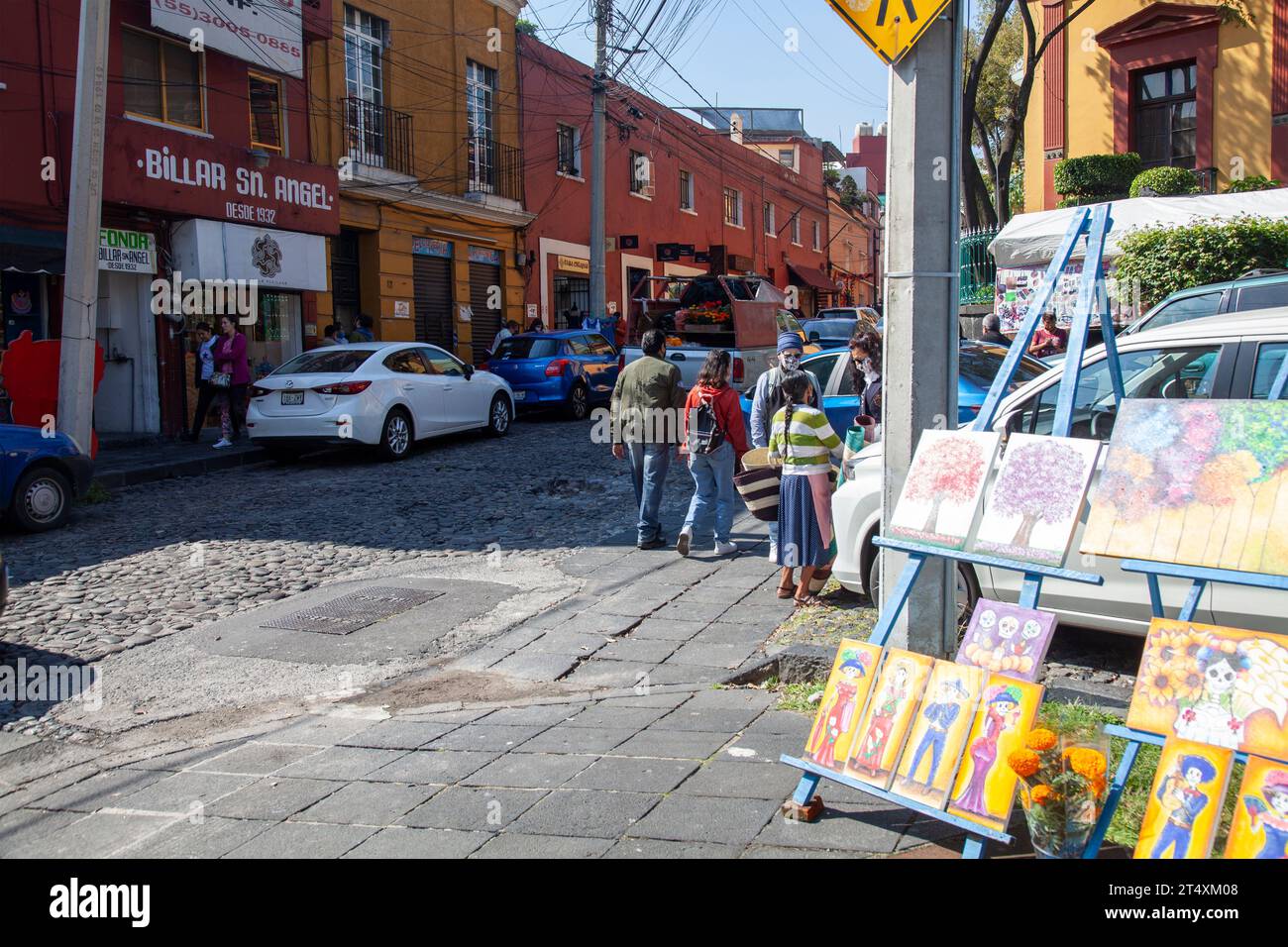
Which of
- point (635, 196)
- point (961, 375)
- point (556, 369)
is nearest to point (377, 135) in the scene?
point (556, 369)

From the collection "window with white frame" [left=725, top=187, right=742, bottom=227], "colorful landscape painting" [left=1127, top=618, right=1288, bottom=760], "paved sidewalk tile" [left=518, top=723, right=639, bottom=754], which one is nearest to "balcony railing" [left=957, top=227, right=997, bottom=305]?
"window with white frame" [left=725, top=187, right=742, bottom=227]

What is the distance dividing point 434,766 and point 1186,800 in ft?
9.42

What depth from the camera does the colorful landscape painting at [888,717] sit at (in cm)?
354

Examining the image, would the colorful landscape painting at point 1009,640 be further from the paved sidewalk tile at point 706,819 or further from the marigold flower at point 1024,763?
Result: the paved sidewalk tile at point 706,819

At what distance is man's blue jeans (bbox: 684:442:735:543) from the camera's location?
28.0ft

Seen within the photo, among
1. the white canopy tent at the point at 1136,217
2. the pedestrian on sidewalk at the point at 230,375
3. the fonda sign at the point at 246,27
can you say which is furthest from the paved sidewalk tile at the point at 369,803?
the fonda sign at the point at 246,27

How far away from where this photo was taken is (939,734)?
345 cm

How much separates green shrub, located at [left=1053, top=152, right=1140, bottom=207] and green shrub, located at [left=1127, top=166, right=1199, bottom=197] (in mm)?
1039

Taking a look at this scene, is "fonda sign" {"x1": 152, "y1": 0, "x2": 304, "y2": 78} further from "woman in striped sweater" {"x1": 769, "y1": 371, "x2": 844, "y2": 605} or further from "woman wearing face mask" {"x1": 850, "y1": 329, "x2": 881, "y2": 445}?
→ "woman in striped sweater" {"x1": 769, "y1": 371, "x2": 844, "y2": 605}

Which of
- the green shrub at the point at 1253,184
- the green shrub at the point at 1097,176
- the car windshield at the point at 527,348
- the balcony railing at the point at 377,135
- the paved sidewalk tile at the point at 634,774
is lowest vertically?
the paved sidewalk tile at the point at 634,774

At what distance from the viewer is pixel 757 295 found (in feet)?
65.3

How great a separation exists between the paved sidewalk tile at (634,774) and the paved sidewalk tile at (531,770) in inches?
2.6

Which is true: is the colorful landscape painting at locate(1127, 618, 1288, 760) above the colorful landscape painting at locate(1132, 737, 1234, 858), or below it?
above

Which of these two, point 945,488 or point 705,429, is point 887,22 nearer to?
point 945,488
